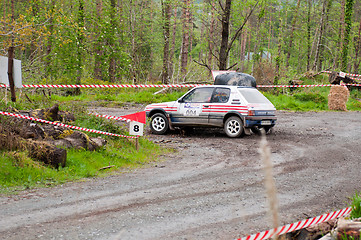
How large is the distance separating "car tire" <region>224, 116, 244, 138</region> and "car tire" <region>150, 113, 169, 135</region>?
2242 millimetres

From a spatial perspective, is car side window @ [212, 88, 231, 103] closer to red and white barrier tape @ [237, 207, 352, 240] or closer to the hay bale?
red and white barrier tape @ [237, 207, 352, 240]

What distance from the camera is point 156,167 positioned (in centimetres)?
1021

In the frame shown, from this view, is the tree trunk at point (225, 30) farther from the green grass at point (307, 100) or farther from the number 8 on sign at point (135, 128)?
the number 8 on sign at point (135, 128)

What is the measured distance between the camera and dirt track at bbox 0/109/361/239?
5.59 m

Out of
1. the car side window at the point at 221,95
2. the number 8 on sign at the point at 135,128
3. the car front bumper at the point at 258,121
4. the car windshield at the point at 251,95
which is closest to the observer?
the number 8 on sign at the point at 135,128

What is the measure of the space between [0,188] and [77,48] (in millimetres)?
18496

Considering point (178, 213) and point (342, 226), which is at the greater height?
point (342, 226)

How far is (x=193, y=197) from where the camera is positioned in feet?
23.9

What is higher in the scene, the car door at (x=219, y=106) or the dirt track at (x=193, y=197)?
the car door at (x=219, y=106)

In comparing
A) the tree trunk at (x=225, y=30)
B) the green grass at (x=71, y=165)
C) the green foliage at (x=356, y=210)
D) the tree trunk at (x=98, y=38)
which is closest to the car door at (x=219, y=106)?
the green grass at (x=71, y=165)

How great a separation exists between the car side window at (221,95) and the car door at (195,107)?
180 millimetres

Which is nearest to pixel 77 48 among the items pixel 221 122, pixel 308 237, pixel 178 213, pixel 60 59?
pixel 60 59

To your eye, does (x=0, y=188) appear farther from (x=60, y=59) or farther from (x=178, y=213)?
(x=60, y=59)

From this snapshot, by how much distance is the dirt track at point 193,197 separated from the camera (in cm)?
559
